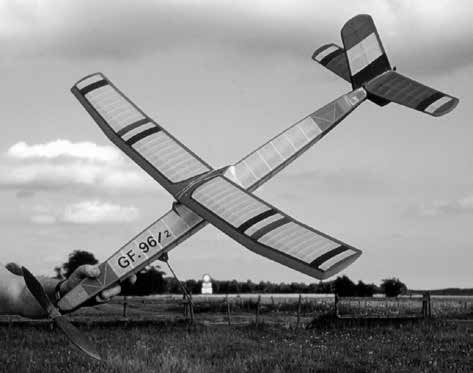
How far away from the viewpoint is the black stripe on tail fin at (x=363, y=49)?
14637 mm

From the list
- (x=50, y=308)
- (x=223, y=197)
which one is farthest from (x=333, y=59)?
(x=50, y=308)

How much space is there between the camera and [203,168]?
1077 centimetres

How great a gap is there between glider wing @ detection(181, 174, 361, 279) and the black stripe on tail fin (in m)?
5.58

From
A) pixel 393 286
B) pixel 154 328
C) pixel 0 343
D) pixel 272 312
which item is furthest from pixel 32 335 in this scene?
pixel 393 286

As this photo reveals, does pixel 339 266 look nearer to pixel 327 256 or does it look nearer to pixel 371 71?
pixel 327 256

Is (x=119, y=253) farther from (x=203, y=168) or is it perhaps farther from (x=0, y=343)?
(x=0, y=343)

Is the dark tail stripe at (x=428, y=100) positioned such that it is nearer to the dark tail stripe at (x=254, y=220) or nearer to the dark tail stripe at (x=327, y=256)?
the dark tail stripe at (x=254, y=220)

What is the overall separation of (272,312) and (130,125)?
1133 inches

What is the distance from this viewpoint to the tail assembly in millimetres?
14297

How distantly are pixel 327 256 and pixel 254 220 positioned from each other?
5.21 feet

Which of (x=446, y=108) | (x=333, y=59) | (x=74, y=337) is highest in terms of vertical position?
(x=333, y=59)

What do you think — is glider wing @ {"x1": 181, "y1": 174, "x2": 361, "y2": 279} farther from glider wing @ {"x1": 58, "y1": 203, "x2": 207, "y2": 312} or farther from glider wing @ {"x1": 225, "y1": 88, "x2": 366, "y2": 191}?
glider wing @ {"x1": 225, "y1": 88, "x2": 366, "y2": 191}

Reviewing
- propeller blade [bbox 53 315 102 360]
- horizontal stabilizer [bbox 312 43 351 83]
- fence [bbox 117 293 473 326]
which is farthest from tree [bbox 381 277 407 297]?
propeller blade [bbox 53 315 102 360]

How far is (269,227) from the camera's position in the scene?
28.1 feet
